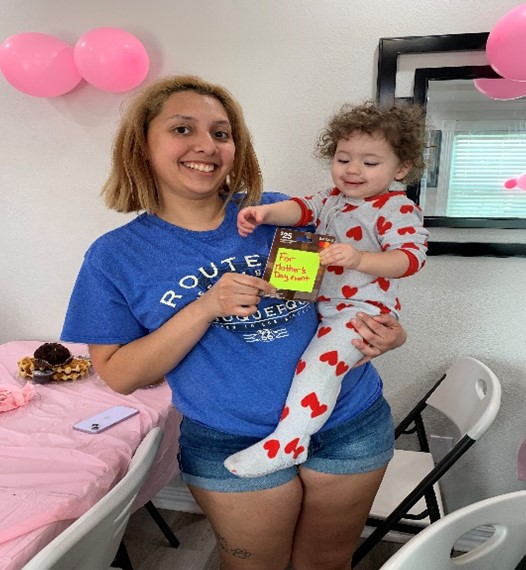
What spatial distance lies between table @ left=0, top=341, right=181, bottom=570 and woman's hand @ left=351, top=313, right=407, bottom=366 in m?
0.75

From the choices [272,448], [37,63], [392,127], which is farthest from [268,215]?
[37,63]

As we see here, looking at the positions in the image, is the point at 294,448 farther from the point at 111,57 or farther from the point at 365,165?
the point at 111,57

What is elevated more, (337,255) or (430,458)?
(337,255)

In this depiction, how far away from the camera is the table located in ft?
3.53

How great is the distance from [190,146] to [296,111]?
102 centimetres

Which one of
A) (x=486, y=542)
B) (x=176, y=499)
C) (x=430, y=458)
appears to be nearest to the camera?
(x=486, y=542)

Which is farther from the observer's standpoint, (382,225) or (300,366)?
(382,225)

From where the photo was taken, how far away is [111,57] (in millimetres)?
1889

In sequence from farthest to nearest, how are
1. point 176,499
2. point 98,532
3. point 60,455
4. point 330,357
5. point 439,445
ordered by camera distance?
1. point 176,499
2. point 439,445
3. point 60,455
4. point 330,357
5. point 98,532

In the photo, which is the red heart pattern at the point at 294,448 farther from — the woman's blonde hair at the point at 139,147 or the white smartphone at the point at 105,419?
the white smartphone at the point at 105,419

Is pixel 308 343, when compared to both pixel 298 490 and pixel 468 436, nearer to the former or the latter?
pixel 298 490

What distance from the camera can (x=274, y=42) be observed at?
1.94 m

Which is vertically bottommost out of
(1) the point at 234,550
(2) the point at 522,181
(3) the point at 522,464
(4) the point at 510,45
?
(3) the point at 522,464

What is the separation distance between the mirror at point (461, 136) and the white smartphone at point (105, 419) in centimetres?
129
